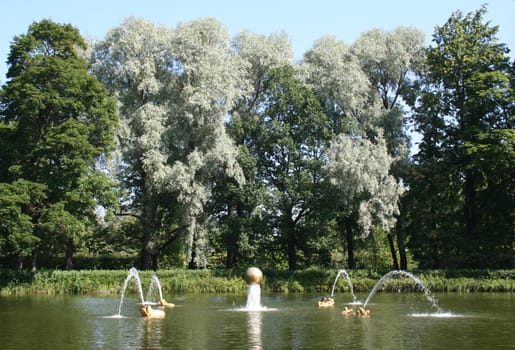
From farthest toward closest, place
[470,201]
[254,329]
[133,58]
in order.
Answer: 1. [470,201]
2. [133,58]
3. [254,329]

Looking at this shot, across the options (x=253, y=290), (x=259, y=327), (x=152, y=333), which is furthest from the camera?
(x=253, y=290)

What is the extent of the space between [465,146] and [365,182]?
777 cm

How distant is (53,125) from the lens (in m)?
43.4

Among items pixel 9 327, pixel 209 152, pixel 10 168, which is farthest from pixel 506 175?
pixel 9 327

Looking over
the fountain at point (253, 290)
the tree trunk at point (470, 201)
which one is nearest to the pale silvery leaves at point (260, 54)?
the tree trunk at point (470, 201)

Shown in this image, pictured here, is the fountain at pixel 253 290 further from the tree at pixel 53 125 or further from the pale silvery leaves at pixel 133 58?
the pale silvery leaves at pixel 133 58

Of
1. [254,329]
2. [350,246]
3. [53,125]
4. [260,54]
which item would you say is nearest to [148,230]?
[53,125]

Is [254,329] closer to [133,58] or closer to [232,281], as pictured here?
[232,281]

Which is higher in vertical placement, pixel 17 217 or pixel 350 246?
pixel 17 217

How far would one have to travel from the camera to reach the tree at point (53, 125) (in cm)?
3934

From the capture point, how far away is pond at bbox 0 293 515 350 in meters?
15.8

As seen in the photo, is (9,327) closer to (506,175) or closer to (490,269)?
(490,269)

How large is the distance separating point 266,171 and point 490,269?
18.4 m

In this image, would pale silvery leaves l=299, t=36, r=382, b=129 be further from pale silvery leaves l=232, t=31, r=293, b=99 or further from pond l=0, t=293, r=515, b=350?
pond l=0, t=293, r=515, b=350
